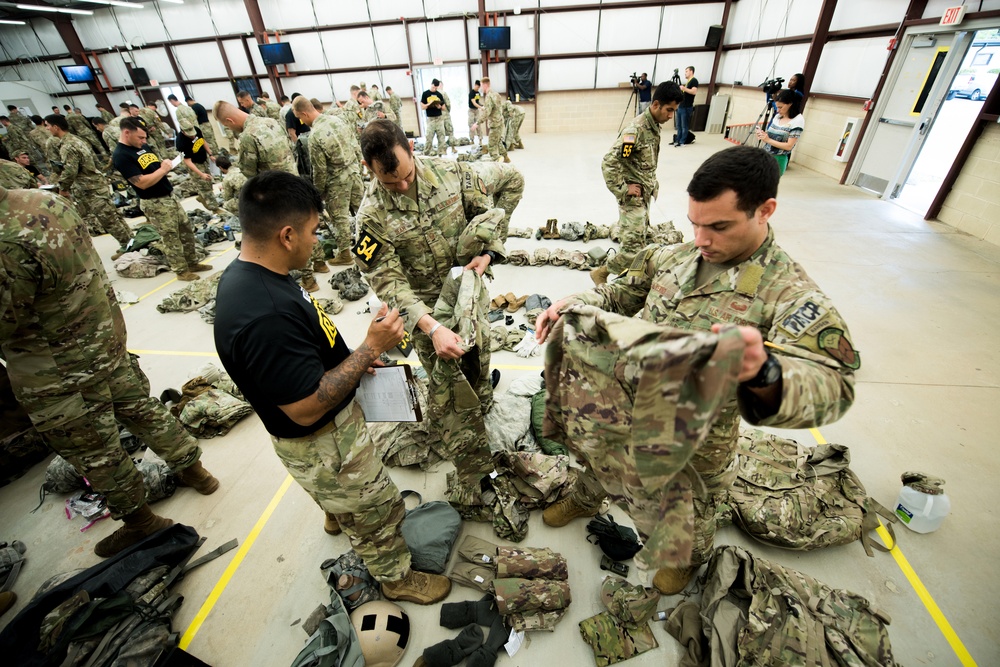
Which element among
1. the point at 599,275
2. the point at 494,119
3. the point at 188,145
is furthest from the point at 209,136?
the point at 599,275

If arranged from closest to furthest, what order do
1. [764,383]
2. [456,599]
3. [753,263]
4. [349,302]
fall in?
1. [764,383]
2. [753,263]
3. [456,599]
4. [349,302]

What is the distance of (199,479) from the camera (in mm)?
3025

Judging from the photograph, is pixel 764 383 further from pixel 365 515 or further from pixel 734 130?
pixel 734 130

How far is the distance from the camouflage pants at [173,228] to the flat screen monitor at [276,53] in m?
12.9

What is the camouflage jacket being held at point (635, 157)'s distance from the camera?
4605mm

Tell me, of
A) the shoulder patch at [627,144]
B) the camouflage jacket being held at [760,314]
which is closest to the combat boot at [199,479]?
the camouflage jacket being held at [760,314]

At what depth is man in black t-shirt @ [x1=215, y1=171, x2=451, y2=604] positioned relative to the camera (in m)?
1.48

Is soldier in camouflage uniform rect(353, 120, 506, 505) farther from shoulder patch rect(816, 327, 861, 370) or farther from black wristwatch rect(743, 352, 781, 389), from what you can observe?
shoulder patch rect(816, 327, 861, 370)

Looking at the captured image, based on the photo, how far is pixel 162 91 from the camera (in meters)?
17.1

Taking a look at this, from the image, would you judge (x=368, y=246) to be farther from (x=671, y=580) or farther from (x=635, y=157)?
(x=635, y=157)

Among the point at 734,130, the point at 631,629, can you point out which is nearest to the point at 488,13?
the point at 734,130

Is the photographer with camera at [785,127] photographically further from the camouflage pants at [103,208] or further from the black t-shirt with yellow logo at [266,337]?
the camouflage pants at [103,208]

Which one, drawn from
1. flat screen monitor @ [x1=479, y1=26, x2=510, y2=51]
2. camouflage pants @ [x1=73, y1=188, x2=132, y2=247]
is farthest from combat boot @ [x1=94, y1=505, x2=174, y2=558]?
flat screen monitor @ [x1=479, y1=26, x2=510, y2=51]

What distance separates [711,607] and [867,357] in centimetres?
325
